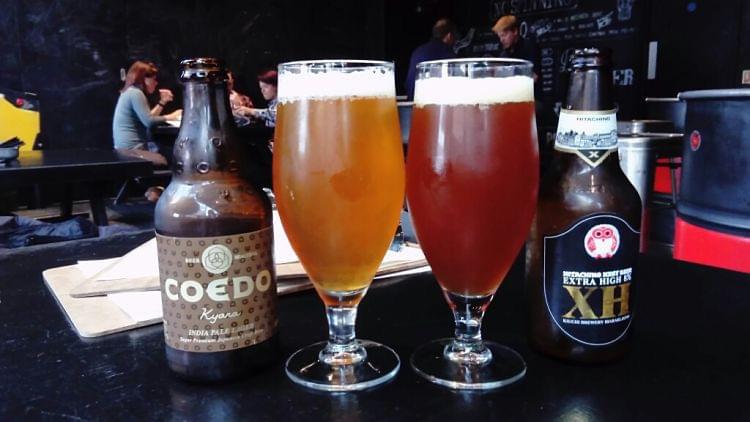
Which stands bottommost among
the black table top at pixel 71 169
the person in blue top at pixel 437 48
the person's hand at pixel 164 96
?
the black table top at pixel 71 169

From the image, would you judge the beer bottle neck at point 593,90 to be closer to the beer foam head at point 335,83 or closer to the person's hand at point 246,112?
the beer foam head at point 335,83

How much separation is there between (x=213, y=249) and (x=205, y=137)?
0.35 feet

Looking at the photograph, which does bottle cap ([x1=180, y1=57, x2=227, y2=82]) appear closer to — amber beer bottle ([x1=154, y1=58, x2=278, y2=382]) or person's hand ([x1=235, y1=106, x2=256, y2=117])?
amber beer bottle ([x1=154, y1=58, x2=278, y2=382])

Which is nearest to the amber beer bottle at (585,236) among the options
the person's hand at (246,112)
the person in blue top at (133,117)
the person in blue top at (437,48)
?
the person in blue top at (133,117)

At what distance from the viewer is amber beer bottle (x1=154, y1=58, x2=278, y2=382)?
54cm

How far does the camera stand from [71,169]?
297 centimetres

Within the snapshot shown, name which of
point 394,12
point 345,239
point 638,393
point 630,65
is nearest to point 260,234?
point 345,239

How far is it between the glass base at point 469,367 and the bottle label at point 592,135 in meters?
0.21

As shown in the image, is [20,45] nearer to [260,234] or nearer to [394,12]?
[394,12]

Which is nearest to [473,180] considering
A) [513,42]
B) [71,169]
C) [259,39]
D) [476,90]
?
[476,90]

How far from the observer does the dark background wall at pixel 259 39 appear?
220 inches

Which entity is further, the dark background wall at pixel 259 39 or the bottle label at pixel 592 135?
the dark background wall at pixel 259 39

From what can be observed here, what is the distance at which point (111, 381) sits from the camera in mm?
562

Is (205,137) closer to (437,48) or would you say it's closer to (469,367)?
(469,367)
